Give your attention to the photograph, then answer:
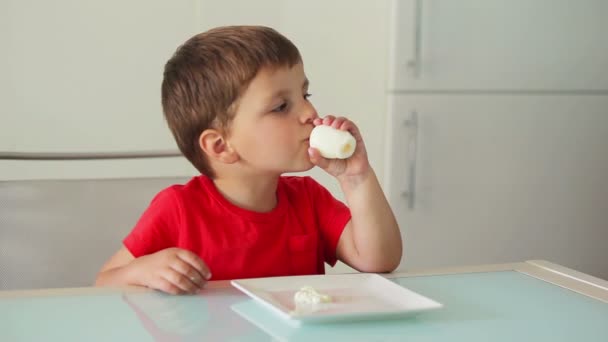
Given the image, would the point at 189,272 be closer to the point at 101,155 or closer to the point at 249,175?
the point at 249,175

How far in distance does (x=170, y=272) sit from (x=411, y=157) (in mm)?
1392

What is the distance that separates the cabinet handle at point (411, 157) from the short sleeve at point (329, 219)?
Answer: 102cm

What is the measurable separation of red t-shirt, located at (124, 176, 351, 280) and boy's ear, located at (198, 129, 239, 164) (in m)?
0.05

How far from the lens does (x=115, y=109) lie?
1834 millimetres

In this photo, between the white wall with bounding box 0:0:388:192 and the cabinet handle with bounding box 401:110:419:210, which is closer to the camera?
the white wall with bounding box 0:0:388:192

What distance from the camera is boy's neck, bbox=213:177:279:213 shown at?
3.61ft

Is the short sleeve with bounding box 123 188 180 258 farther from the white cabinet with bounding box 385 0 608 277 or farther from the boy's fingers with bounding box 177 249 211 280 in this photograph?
the white cabinet with bounding box 385 0 608 277

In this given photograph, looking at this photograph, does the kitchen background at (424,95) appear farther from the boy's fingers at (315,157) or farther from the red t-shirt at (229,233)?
the boy's fingers at (315,157)

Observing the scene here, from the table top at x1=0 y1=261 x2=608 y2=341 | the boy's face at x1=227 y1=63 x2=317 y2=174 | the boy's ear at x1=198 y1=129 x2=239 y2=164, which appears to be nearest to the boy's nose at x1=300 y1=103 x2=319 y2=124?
the boy's face at x1=227 y1=63 x2=317 y2=174

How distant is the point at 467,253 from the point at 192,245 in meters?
1.39

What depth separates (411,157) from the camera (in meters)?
2.18

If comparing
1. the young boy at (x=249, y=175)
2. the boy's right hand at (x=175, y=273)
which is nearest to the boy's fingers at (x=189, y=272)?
the boy's right hand at (x=175, y=273)

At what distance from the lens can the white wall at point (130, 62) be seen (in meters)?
1.75

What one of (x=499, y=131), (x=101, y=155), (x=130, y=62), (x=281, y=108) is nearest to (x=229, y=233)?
(x=281, y=108)
